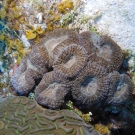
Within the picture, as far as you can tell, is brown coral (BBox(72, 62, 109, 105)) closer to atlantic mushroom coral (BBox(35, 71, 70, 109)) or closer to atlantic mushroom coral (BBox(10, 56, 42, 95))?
atlantic mushroom coral (BBox(35, 71, 70, 109))

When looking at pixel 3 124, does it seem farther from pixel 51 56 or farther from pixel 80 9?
pixel 80 9

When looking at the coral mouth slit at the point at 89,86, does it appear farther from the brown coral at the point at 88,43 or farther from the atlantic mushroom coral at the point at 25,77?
the atlantic mushroom coral at the point at 25,77

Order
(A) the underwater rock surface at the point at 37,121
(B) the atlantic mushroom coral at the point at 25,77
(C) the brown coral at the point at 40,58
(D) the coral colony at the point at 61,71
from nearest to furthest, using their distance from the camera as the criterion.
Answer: (A) the underwater rock surface at the point at 37,121, (D) the coral colony at the point at 61,71, (C) the brown coral at the point at 40,58, (B) the atlantic mushroom coral at the point at 25,77

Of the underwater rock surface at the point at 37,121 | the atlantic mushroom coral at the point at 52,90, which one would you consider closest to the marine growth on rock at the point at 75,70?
the atlantic mushroom coral at the point at 52,90

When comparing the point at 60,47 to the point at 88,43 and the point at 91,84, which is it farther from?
the point at 91,84

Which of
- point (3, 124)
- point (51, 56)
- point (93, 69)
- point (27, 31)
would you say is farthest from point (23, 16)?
point (3, 124)

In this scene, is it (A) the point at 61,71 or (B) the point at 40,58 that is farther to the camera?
(B) the point at 40,58

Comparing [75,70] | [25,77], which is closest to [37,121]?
[25,77]
